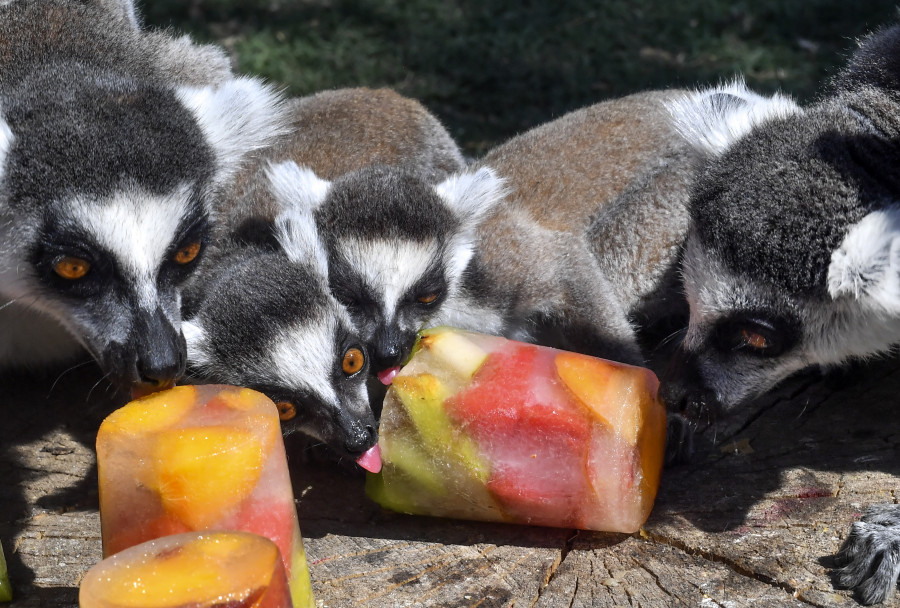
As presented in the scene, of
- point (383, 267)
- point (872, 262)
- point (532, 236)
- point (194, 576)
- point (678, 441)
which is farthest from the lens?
point (532, 236)

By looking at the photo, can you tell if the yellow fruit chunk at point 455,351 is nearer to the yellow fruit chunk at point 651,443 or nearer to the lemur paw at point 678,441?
the yellow fruit chunk at point 651,443

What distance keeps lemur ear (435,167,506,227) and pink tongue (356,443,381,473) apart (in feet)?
3.88

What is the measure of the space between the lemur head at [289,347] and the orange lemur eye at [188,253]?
0.13 meters

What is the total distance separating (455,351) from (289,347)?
58 centimetres

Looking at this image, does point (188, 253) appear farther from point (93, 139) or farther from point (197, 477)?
point (197, 477)

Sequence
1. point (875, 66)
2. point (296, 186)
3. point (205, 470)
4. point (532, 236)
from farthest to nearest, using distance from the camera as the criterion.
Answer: point (532, 236) → point (296, 186) → point (875, 66) → point (205, 470)

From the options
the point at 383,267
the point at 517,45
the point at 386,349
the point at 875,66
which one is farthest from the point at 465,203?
the point at 517,45

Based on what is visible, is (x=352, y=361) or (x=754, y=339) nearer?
(x=754, y=339)

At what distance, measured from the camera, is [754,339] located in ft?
10.7

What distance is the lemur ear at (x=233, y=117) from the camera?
375 cm

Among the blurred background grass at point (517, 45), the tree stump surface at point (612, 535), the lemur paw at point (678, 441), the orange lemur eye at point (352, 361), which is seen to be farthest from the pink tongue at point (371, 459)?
the blurred background grass at point (517, 45)

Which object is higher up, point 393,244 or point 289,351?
point 393,244

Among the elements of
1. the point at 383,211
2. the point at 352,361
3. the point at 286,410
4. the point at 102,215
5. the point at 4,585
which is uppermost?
the point at 102,215

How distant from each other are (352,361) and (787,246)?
5.01 ft
